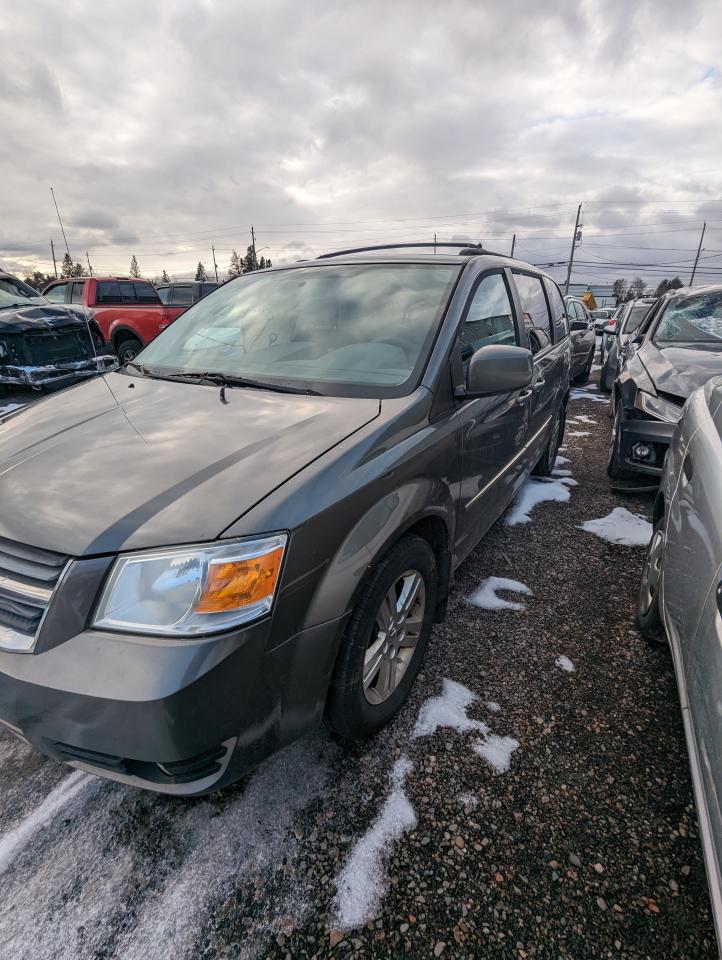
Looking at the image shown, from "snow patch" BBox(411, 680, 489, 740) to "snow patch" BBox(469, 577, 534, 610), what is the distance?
2.23 ft

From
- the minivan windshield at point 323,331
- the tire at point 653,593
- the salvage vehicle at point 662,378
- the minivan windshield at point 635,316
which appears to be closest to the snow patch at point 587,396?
the minivan windshield at point 635,316

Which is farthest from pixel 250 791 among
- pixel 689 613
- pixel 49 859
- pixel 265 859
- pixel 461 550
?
pixel 689 613

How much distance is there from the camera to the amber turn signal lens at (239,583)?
1283 millimetres

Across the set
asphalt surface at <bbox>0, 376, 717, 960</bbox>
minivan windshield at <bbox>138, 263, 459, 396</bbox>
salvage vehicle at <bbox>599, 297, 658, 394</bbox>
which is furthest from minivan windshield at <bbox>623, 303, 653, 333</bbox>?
asphalt surface at <bbox>0, 376, 717, 960</bbox>

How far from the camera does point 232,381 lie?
7.29 feet

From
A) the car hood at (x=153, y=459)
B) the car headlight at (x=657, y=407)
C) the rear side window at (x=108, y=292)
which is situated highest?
the rear side window at (x=108, y=292)

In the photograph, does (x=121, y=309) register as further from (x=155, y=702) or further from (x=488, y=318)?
(x=155, y=702)

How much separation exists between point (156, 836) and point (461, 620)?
165 centimetres

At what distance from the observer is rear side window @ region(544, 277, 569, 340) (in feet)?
13.9

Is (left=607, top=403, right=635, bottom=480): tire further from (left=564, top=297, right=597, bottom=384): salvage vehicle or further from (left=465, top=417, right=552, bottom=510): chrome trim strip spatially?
(left=564, top=297, right=597, bottom=384): salvage vehicle

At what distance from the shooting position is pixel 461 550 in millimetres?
2457

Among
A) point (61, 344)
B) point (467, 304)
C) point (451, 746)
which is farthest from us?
point (61, 344)

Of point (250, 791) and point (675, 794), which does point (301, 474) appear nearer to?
point (250, 791)

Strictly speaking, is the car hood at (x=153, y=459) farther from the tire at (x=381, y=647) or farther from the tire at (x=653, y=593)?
the tire at (x=653, y=593)
